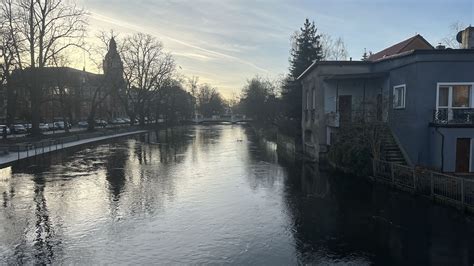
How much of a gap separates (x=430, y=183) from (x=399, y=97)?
801 centimetres

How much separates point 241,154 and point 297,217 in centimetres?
2183

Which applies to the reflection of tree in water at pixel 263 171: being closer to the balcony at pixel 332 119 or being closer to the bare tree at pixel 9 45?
the balcony at pixel 332 119

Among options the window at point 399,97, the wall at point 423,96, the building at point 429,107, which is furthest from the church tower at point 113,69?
the wall at point 423,96

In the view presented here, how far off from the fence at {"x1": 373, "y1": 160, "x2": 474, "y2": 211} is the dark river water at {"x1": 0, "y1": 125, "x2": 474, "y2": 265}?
557 mm

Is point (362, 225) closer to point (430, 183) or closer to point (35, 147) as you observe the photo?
point (430, 183)

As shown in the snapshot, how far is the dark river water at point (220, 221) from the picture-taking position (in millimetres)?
10203

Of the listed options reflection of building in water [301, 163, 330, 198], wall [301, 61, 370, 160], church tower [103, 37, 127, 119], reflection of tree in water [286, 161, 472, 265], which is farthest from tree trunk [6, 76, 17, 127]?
reflection of tree in water [286, 161, 472, 265]

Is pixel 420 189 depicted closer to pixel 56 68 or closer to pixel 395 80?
pixel 395 80

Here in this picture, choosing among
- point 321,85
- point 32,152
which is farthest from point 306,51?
point 32,152

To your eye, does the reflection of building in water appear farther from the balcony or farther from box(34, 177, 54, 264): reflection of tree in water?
box(34, 177, 54, 264): reflection of tree in water

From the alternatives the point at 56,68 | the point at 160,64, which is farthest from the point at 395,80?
the point at 160,64

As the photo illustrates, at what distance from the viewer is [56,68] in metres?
48.4

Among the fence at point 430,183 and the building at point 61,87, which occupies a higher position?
the building at point 61,87

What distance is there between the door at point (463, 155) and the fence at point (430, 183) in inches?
152
